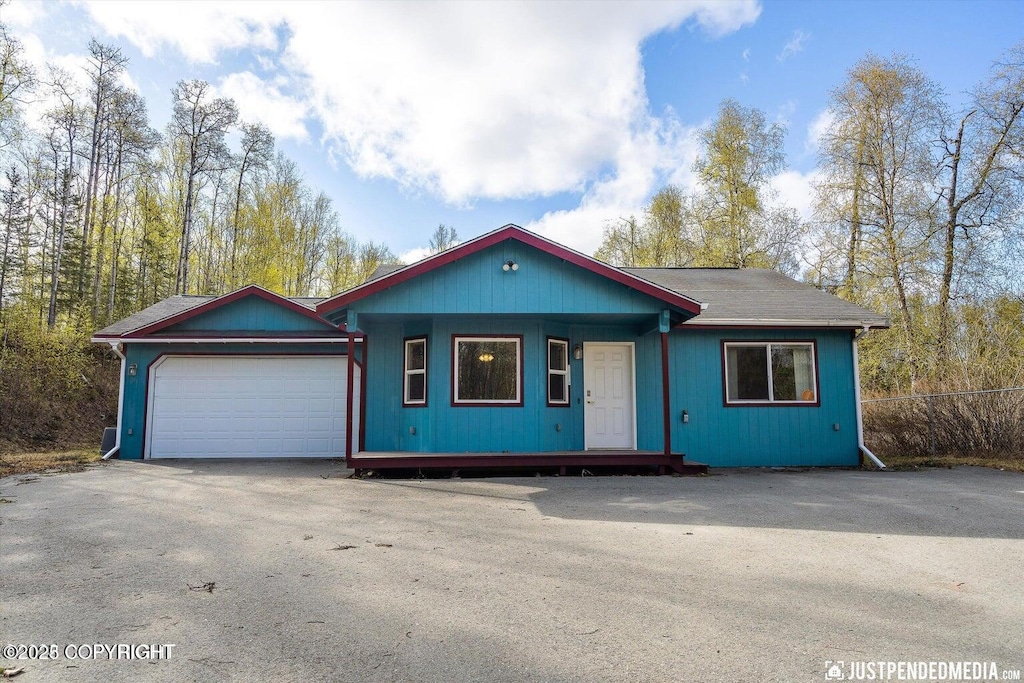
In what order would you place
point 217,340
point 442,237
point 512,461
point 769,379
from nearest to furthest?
point 512,461 → point 769,379 → point 217,340 → point 442,237

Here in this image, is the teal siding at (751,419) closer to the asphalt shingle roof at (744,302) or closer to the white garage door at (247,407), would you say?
the asphalt shingle roof at (744,302)

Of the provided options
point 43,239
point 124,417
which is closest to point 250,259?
point 43,239

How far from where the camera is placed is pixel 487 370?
369 inches

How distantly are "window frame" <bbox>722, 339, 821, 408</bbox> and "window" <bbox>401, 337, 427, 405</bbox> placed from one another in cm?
528

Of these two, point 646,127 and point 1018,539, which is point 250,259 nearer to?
point 646,127

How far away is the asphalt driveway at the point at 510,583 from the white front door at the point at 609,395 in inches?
119

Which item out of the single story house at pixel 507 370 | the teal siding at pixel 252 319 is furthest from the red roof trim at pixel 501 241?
the teal siding at pixel 252 319

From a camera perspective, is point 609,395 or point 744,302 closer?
point 609,395

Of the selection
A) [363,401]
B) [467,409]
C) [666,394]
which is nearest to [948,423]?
[666,394]

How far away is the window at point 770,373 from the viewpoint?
1011cm

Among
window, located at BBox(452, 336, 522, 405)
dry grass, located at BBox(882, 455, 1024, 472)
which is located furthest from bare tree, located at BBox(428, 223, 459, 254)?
dry grass, located at BBox(882, 455, 1024, 472)

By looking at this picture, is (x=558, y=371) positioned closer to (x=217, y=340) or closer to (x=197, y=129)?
(x=217, y=340)

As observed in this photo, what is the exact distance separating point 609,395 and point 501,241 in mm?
3437

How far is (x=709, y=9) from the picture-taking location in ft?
39.0
